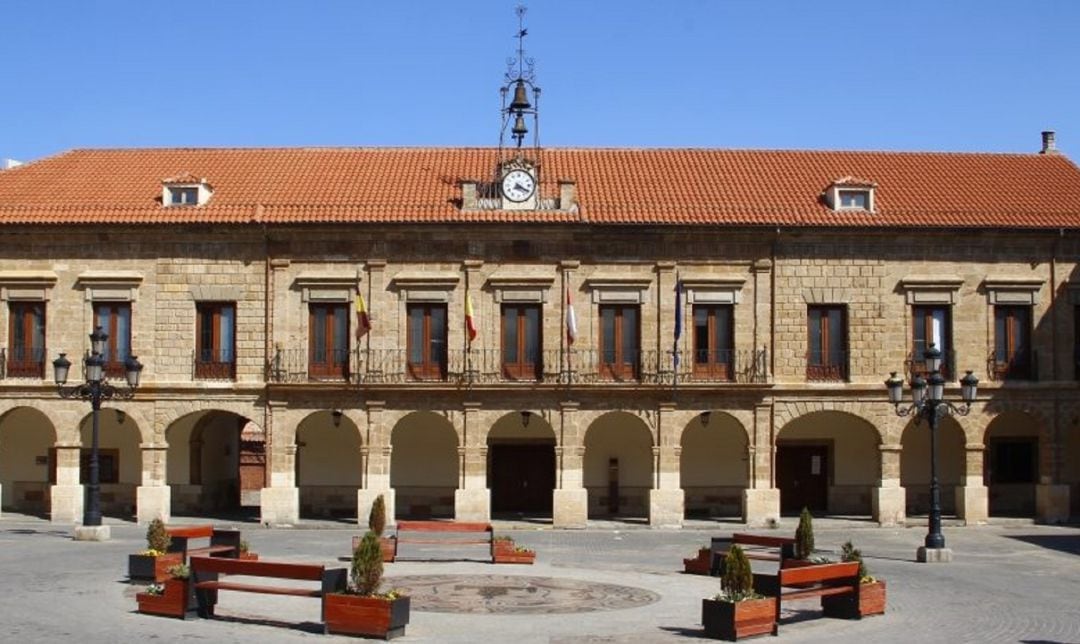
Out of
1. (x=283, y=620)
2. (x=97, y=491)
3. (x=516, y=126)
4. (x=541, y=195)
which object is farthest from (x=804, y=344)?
(x=283, y=620)

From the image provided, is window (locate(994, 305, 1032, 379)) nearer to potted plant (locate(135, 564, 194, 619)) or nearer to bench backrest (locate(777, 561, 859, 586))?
→ bench backrest (locate(777, 561, 859, 586))

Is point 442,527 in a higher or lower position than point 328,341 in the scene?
lower

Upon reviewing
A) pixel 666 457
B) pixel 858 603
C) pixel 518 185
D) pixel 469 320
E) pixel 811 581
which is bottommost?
pixel 858 603

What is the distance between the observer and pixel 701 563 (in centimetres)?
2395

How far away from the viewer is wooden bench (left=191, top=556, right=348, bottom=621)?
1723 centimetres

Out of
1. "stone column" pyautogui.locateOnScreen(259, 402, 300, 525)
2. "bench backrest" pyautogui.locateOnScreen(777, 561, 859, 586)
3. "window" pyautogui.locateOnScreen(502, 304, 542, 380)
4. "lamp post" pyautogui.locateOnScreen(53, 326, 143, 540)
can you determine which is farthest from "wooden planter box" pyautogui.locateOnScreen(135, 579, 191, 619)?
"window" pyautogui.locateOnScreen(502, 304, 542, 380)

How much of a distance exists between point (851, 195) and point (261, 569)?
23813 millimetres

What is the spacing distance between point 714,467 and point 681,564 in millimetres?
12788

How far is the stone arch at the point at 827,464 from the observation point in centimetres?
3884

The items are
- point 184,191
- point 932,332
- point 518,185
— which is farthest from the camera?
point 184,191

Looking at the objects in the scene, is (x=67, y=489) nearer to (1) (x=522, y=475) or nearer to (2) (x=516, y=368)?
(2) (x=516, y=368)

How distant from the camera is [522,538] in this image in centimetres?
3203

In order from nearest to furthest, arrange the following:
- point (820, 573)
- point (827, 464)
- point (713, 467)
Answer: point (820, 573) → point (713, 467) → point (827, 464)

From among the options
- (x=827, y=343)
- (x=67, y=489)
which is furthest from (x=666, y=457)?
(x=67, y=489)
